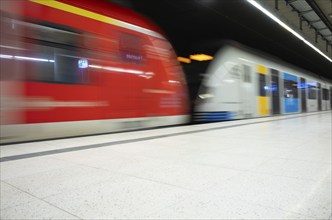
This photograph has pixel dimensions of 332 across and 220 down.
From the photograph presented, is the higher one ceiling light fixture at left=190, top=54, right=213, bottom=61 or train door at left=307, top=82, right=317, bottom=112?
ceiling light fixture at left=190, top=54, right=213, bottom=61

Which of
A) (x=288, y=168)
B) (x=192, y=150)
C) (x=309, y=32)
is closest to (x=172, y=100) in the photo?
(x=192, y=150)

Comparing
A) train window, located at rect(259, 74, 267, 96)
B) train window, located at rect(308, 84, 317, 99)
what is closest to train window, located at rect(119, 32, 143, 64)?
train window, located at rect(259, 74, 267, 96)

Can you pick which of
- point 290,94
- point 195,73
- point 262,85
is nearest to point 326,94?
point 290,94

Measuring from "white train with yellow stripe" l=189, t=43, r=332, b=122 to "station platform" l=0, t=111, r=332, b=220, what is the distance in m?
4.14

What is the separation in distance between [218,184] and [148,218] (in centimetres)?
78

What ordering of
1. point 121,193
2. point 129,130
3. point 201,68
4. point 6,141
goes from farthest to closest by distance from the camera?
1. point 201,68
2. point 129,130
3. point 6,141
4. point 121,193

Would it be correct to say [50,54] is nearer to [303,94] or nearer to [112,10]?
[112,10]

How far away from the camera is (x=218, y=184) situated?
2.20m

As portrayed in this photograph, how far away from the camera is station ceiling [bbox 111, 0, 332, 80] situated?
9.49 metres

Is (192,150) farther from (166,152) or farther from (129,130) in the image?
(129,130)

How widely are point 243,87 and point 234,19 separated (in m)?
4.48

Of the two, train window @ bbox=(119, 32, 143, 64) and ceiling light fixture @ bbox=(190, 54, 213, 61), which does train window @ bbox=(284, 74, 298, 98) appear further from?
train window @ bbox=(119, 32, 143, 64)

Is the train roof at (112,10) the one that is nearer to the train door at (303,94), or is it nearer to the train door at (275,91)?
the train door at (275,91)

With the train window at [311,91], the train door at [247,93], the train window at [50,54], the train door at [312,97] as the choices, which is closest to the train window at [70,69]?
the train window at [50,54]
